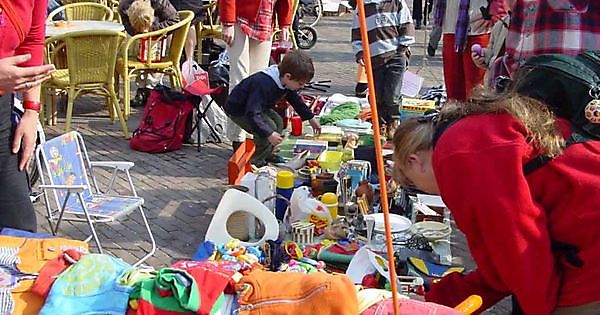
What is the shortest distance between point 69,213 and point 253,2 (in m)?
2.35

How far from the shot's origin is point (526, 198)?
191 centimetres

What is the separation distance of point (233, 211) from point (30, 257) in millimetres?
1994

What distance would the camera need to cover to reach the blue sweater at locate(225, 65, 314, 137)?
534 centimetres

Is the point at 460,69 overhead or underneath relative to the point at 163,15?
underneath

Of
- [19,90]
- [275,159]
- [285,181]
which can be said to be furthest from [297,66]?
[19,90]

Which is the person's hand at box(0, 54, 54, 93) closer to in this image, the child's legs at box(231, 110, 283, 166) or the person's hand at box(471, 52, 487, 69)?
the child's legs at box(231, 110, 283, 166)

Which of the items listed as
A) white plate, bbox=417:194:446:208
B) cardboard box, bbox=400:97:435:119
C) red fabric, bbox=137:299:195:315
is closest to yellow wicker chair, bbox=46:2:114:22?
cardboard box, bbox=400:97:435:119

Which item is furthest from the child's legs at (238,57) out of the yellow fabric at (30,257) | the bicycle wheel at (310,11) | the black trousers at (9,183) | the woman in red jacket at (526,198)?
the bicycle wheel at (310,11)

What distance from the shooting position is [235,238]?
438 cm

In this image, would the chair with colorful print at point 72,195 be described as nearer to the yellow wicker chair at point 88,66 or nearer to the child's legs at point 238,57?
the child's legs at point 238,57

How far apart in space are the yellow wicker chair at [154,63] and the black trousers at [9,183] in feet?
14.3

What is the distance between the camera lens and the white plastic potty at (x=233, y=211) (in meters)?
4.25

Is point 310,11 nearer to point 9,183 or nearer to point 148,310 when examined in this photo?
point 9,183

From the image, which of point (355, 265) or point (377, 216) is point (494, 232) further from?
point (377, 216)
